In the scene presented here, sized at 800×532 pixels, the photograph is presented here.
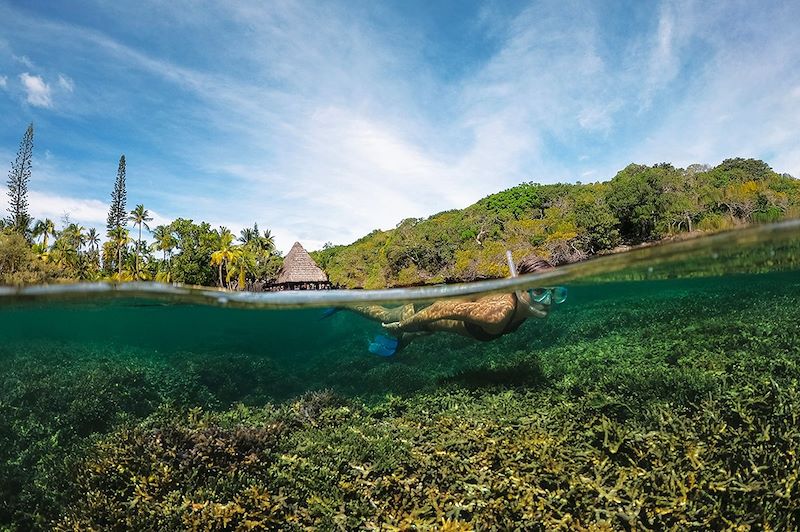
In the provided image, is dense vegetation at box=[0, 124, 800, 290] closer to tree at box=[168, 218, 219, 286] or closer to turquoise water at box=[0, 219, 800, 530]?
tree at box=[168, 218, 219, 286]

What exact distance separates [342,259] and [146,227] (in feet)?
128

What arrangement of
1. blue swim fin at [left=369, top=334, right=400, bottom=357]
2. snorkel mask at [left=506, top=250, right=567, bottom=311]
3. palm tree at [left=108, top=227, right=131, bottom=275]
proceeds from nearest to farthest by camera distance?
snorkel mask at [left=506, top=250, right=567, bottom=311] → blue swim fin at [left=369, top=334, right=400, bottom=357] → palm tree at [left=108, top=227, right=131, bottom=275]

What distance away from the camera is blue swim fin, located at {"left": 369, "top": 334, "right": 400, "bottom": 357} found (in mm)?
9844

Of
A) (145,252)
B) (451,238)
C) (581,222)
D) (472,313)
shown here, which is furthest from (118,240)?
(472,313)

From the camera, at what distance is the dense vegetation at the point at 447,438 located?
197 inches

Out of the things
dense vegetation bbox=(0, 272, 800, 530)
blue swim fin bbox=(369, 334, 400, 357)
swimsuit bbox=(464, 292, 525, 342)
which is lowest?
dense vegetation bbox=(0, 272, 800, 530)

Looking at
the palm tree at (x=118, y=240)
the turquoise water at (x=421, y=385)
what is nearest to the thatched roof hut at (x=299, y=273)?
the palm tree at (x=118, y=240)

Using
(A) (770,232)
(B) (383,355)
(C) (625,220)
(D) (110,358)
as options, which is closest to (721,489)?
(A) (770,232)

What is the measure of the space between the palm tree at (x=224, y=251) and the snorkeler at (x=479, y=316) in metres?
49.2

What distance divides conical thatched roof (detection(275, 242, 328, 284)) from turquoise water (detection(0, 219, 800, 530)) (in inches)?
1590

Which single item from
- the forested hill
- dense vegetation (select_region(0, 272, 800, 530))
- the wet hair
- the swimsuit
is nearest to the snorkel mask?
the wet hair

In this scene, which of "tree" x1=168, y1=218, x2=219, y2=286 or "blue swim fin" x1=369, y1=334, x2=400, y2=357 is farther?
"tree" x1=168, y1=218, x2=219, y2=286

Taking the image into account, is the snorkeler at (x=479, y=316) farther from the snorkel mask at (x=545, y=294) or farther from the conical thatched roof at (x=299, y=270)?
the conical thatched roof at (x=299, y=270)

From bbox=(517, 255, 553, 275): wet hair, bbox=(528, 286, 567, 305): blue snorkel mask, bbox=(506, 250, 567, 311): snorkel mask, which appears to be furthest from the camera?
bbox=(528, 286, 567, 305): blue snorkel mask
